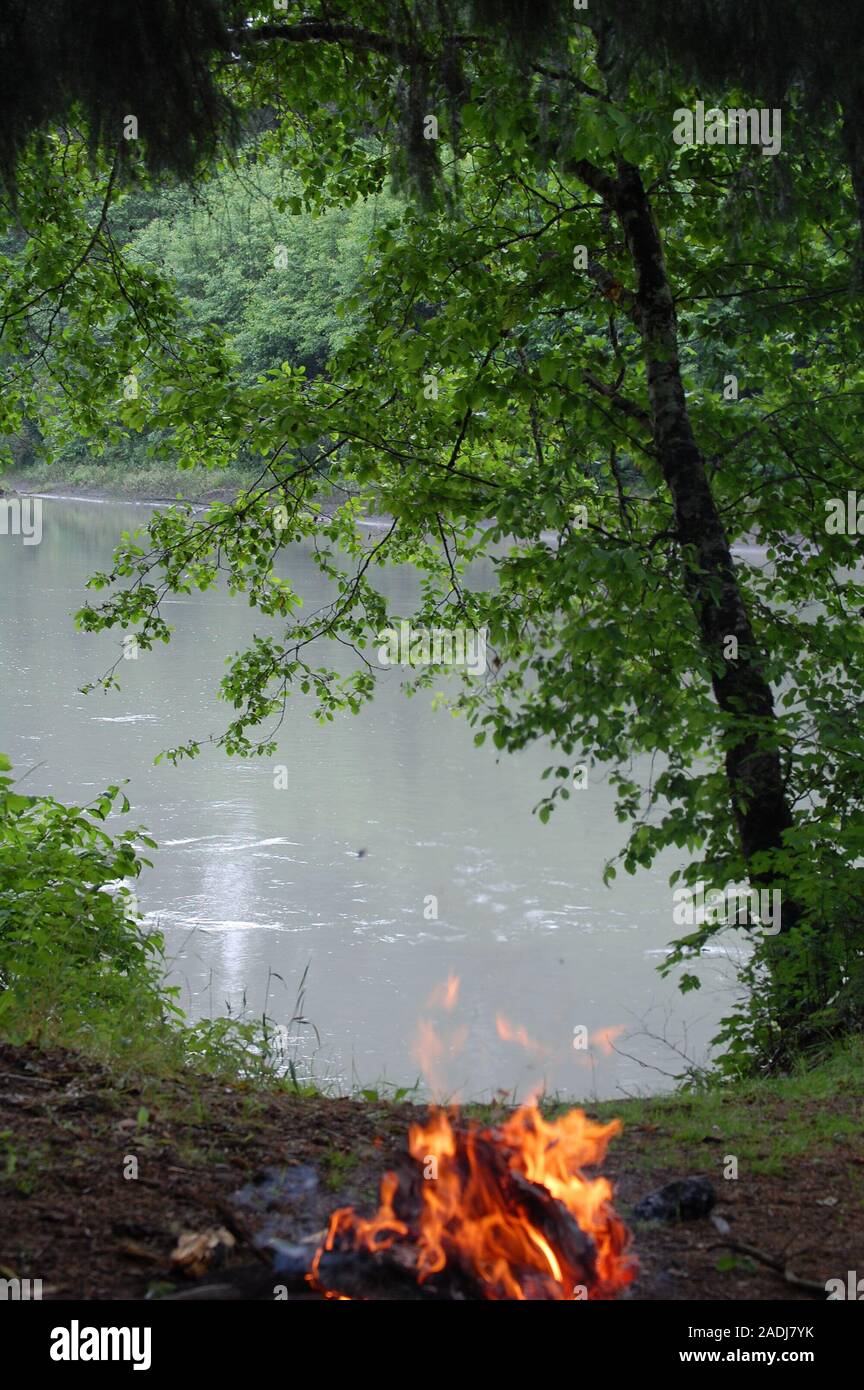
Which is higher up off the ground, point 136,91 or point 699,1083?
point 136,91

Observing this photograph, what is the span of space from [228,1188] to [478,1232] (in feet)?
2.48

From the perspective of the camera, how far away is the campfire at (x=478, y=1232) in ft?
9.59

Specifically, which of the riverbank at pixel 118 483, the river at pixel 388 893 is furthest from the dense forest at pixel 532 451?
the riverbank at pixel 118 483

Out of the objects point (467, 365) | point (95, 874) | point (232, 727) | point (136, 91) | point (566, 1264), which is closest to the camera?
point (566, 1264)

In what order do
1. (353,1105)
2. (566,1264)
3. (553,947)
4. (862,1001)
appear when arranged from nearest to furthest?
(566,1264)
(353,1105)
(862,1001)
(553,947)

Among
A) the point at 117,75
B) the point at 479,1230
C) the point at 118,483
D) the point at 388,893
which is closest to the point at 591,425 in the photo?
the point at 117,75

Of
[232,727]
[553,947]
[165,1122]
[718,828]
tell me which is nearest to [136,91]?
[165,1122]

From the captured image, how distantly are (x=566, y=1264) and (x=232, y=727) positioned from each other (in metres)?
5.71

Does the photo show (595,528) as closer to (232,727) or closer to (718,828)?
(718,828)

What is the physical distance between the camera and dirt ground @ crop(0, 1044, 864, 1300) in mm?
3041

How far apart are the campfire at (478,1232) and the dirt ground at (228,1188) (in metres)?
0.13

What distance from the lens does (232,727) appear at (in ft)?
27.5

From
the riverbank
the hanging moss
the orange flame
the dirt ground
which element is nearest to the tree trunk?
the orange flame

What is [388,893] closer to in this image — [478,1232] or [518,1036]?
[518,1036]
